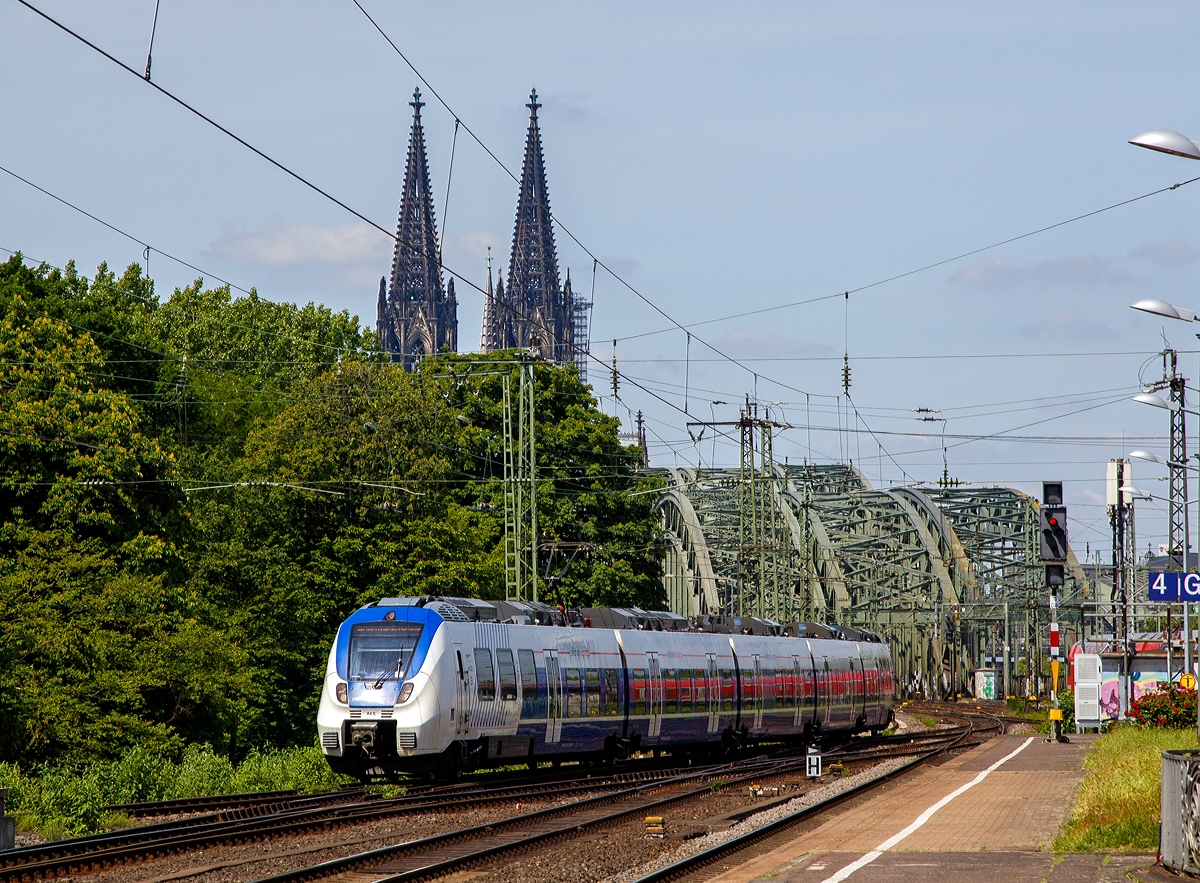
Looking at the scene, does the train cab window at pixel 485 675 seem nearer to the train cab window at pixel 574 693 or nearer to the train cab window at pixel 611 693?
the train cab window at pixel 574 693

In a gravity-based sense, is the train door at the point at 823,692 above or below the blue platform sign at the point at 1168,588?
below

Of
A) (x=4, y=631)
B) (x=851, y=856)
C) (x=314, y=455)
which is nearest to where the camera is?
(x=851, y=856)

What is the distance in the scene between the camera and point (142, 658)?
36375mm

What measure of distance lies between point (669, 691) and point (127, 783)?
12.6m

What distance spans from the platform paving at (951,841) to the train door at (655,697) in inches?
242

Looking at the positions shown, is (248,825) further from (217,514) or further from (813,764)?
(217,514)

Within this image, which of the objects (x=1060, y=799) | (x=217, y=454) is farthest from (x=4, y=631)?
(x=217, y=454)

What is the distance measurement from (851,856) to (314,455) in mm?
39191

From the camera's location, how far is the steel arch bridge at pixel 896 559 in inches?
3976

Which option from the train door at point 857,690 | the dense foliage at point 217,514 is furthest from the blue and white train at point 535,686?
the dense foliage at point 217,514

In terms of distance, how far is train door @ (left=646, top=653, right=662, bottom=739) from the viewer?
3076cm

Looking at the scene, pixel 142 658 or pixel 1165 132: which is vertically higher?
pixel 1165 132

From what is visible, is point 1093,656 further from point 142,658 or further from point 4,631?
point 4,631

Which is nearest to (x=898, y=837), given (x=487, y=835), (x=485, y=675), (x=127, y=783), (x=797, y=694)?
(x=487, y=835)
